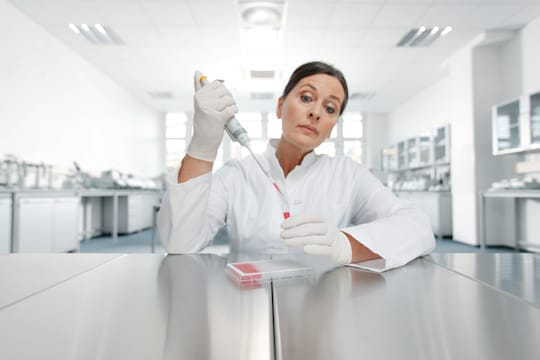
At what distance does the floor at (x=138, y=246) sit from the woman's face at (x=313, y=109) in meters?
3.03

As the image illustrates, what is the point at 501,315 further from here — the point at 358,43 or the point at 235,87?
the point at 235,87

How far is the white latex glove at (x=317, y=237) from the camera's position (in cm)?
74

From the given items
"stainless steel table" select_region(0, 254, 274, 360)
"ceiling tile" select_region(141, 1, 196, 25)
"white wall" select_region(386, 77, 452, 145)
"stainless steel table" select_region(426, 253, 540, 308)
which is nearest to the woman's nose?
"stainless steel table" select_region(426, 253, 540, 308)

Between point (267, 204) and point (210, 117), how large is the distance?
34 centimetres

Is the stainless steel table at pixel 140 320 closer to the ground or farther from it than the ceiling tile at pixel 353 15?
closer to the ground

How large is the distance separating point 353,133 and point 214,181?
8.59 m

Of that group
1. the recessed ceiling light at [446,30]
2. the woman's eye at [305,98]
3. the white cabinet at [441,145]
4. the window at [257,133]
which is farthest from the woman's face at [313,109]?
the window at [257,133]

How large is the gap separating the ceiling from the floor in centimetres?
257

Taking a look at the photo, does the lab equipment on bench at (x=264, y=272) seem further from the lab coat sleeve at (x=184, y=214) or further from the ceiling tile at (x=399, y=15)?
the ceiling tile at (x=399, y=15)

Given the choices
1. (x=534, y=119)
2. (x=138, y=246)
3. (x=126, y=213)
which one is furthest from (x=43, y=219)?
(x=534, y=119)

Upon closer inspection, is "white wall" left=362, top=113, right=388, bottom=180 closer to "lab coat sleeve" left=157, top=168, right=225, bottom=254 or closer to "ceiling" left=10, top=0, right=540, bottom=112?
"ceiling" left=10, top=0, right=540, bottom=112

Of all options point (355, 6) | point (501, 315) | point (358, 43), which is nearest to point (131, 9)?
point (355, 6)

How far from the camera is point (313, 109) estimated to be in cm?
111

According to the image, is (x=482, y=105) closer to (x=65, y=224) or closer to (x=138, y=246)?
(x=138, y=246)
